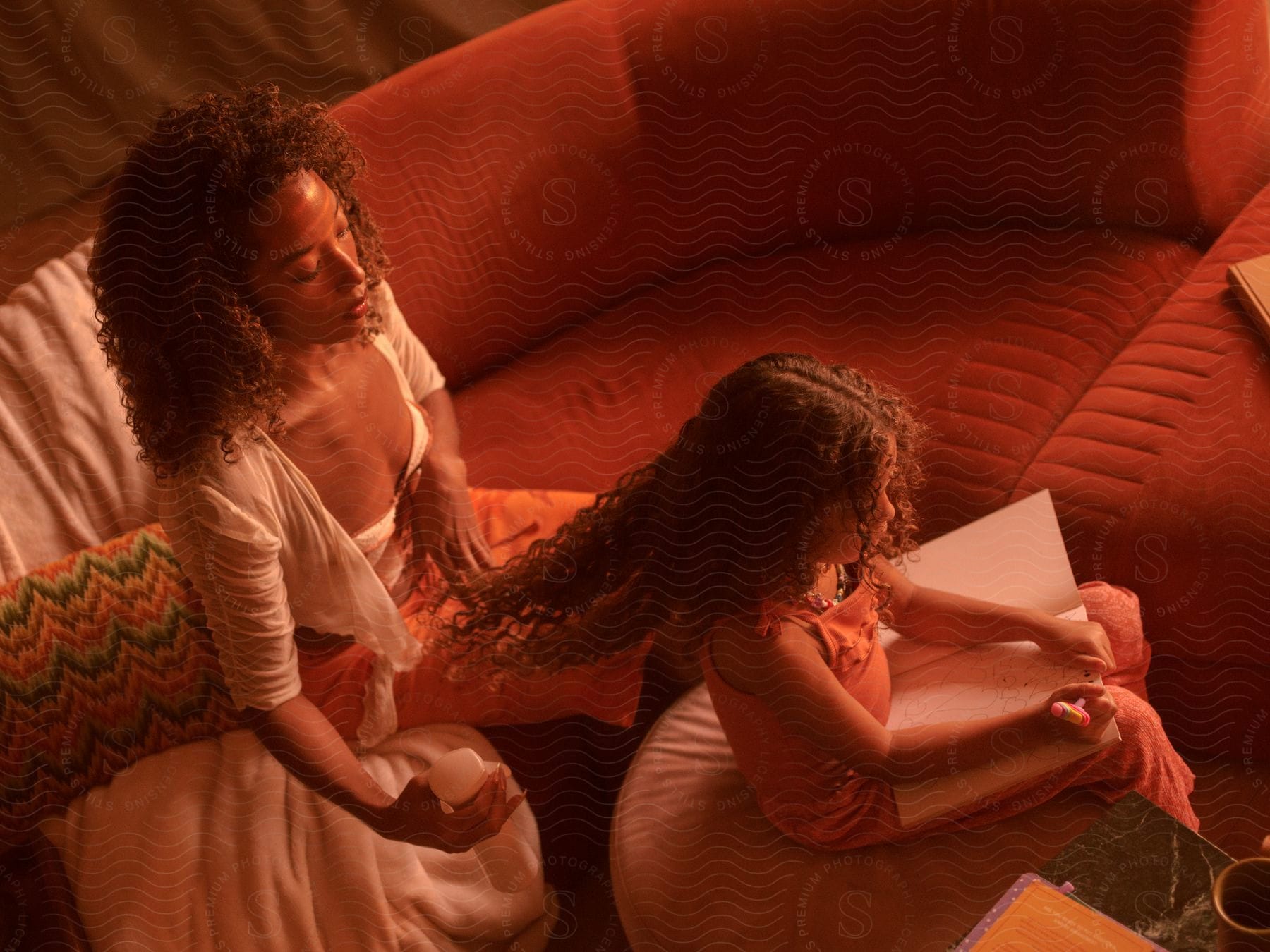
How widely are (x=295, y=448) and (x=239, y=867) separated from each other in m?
0.33

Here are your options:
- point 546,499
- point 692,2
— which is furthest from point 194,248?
point 692,2

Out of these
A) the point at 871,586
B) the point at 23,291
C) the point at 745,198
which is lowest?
the point at 871,586

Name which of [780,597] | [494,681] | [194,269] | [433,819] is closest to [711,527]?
[780,597]

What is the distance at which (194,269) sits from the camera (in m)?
0.88

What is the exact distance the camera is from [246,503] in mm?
916

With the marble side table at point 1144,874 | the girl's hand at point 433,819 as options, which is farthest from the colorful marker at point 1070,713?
the girl's hand at point 433,819

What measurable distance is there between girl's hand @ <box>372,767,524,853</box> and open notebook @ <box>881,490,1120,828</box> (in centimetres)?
35

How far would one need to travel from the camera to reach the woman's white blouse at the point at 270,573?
3.00 ft

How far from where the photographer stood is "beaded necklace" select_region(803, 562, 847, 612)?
3.38 ft

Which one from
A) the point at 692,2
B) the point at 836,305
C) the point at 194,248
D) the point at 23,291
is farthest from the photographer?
the point at 692,2

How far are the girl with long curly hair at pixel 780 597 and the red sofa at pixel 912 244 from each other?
8 cm

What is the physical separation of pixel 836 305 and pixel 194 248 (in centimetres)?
64

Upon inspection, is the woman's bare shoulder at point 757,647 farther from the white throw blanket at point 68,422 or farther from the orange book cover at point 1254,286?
the orange book cover at point 1254,286

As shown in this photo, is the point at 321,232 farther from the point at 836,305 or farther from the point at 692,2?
the point at 692,2
